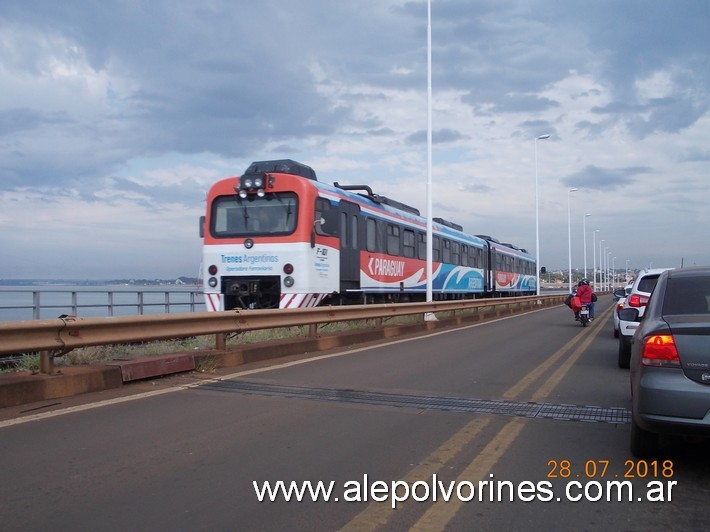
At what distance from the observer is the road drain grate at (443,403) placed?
7.12 metres

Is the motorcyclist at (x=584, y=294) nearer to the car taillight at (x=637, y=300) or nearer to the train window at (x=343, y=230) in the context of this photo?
the train window at (x=343, y=230)

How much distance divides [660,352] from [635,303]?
23.7ft

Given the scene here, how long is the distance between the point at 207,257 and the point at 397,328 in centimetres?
509

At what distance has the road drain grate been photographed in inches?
280

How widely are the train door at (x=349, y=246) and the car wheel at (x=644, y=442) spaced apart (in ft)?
38.4

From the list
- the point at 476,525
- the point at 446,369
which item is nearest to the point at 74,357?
the point at 446,369

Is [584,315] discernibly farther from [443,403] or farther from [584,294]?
[443,403]

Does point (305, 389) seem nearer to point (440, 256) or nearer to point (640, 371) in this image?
point (640, 371)

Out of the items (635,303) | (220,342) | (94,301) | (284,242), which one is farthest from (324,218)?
(635,303)

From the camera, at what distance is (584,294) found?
22641mm

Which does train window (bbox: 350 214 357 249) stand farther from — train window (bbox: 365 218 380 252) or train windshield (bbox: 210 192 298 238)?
train windshield (bbox: 210 192 298 238)

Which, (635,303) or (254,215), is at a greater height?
(254,215)

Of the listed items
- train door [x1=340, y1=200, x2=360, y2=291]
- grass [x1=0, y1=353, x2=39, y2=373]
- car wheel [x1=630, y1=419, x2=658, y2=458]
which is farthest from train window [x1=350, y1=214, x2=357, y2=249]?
car wheel [x1=630, y1=419, x2=658, y2=458]

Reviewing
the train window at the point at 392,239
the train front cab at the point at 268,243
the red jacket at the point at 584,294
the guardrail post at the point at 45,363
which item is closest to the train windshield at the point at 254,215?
the train front cab at the point at 268,243
